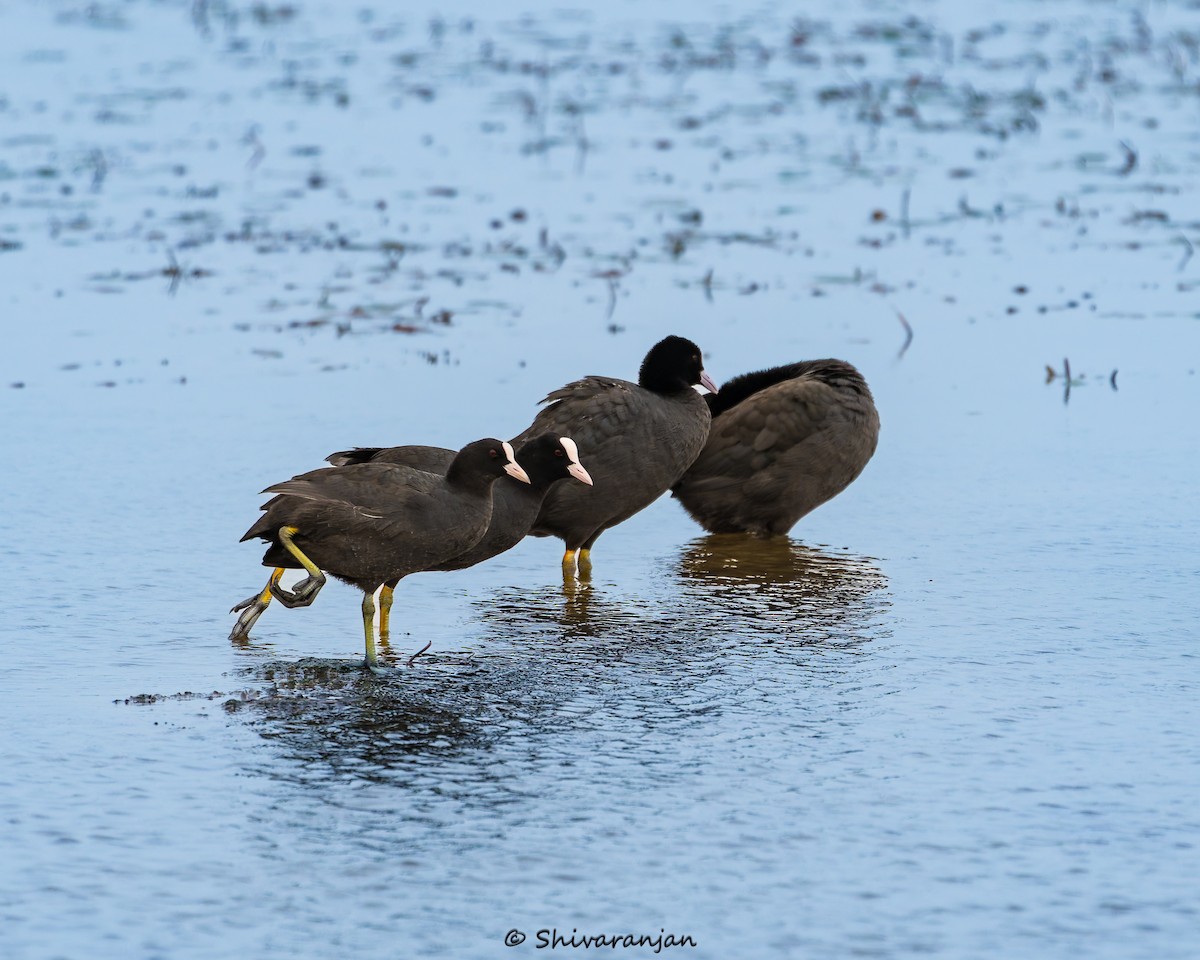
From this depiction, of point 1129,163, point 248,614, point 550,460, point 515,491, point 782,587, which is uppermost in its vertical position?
point 1129,163

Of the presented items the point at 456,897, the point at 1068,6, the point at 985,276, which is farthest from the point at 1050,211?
the point at 1068,6

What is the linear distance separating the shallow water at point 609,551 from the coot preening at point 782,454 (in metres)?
0.23

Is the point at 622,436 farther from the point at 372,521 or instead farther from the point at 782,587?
the point at 372,521

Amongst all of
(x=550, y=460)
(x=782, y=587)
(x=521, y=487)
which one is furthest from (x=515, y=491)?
(x=782, y=587)

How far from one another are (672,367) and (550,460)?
156 cm

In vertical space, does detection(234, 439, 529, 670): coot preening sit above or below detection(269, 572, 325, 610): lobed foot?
above

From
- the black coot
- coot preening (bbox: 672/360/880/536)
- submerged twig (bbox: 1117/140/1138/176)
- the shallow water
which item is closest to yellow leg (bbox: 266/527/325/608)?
the shallow water

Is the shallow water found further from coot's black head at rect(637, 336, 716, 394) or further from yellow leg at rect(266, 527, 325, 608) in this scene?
coot's black head at rect(637, 336, 716, 394)

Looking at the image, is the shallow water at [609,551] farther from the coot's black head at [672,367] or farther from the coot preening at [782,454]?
the coot's black head at [672,367]

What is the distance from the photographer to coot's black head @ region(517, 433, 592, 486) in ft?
26.2

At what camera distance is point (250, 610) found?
7.49 meters

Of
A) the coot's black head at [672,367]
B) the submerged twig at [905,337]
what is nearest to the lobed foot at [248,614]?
the coot's black head at [672,367]

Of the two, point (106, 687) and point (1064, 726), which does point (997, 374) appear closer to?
point (1064, 726)

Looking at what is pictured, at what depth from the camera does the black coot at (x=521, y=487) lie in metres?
7.90
